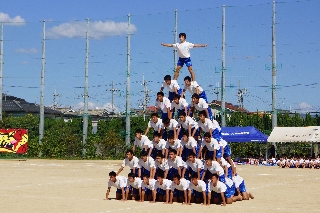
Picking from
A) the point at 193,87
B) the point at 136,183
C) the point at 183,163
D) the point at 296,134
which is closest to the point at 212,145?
the point at 183,163

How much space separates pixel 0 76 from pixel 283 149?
2526 centimetres

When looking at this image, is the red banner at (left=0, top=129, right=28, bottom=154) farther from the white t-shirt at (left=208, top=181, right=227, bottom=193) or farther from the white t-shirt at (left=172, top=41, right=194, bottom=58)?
the white t-shirt at (left=208, top=181, right=227, bottom=193)

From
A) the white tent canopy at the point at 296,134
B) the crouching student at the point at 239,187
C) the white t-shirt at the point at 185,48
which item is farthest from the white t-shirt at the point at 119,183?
the white tent canopy at the point at 296,134

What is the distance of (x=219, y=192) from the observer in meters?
17.9

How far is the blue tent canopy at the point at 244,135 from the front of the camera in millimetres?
42312

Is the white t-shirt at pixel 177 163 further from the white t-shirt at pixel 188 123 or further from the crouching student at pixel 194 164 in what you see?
the white t-shirt at pixel 188 123

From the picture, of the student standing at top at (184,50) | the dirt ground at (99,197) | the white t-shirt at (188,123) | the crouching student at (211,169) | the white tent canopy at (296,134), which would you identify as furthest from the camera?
the white tent canopy at (296,134)

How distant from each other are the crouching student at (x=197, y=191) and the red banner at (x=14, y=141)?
3289 cm

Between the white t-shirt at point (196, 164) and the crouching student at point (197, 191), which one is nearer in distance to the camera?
the crouching student at point (197, 191)

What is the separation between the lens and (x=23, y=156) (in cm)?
5253

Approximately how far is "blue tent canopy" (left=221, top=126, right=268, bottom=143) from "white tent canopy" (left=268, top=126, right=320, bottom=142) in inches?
35.3

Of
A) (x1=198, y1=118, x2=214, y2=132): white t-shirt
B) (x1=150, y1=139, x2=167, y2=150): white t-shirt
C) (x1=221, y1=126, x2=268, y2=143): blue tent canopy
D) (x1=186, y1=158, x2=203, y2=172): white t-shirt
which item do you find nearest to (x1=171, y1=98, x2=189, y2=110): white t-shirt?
(x1=198, y1=118, x2=214, y2=132): white t-shirt

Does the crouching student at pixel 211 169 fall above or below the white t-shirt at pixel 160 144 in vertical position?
below

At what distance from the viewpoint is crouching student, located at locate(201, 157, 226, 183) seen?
1806 centimetres
